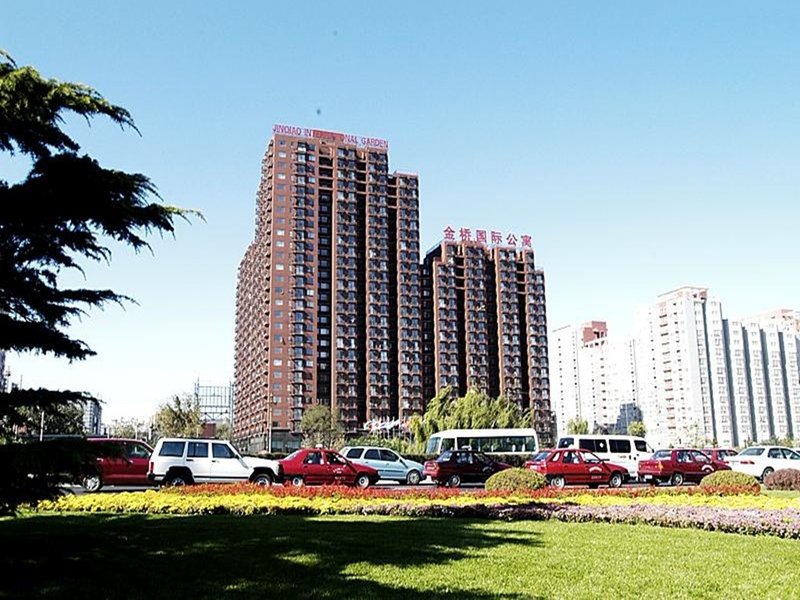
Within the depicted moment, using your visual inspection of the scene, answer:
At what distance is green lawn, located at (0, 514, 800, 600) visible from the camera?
8.00 metres

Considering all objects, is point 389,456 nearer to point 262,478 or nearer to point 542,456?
point 542,456

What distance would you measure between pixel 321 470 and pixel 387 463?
15.9ft

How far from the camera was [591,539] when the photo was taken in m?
11.6

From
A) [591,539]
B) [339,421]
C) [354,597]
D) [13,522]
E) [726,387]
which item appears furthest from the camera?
[726,387]

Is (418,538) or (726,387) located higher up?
(726,387)

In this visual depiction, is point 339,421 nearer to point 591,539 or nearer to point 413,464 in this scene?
point 413,464

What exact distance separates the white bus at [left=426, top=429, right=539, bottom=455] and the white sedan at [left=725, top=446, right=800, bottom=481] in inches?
619

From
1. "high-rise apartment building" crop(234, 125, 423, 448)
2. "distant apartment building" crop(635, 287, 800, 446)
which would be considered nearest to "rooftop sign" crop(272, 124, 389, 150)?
"high-rise apartment building" crop(234, 125, 423, 448)

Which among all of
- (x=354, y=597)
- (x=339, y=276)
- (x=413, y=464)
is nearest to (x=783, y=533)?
(x=354, y=597)

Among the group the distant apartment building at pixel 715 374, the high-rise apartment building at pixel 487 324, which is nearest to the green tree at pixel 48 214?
the high-rise apartment building at pixel 487 324

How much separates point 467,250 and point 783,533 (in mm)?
123229

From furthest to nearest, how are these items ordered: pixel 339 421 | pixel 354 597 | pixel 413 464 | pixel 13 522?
1. pixel 339 421
2. pixel 413 464
3. pixel 13 522
4. pixel 354 597

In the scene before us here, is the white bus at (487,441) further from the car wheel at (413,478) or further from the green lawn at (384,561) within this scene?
the green lawn at (384,561)

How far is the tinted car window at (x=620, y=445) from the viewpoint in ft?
117
